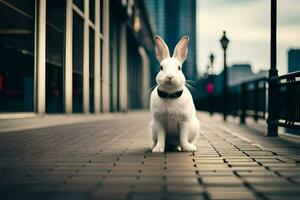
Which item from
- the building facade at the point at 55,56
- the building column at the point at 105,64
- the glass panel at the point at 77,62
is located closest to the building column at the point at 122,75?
the building facade at the point at 55,56

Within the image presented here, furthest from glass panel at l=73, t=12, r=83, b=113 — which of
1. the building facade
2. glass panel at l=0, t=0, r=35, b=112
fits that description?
glass panel at l=0, t=0, r=35, b=112

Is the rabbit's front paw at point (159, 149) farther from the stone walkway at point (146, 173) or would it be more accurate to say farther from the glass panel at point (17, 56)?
the glass panel at point (17, 56)

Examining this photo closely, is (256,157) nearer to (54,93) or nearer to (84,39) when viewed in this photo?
(54,93)

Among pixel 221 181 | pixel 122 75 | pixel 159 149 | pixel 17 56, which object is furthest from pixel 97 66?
pixel 221 181

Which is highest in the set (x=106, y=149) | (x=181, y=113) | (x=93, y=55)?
(x=93, y=55)

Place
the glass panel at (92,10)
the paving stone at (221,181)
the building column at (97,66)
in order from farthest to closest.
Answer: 1. the building column at (97,66)
2. the glass panel at (92,10)
3. the paving stone at (221,181)

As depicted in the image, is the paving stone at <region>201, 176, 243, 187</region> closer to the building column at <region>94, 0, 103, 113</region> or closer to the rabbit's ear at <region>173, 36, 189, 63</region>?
the rabbit's ear at <region>173, 36, 189, 63</region>

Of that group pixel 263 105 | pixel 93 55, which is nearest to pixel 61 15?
pixel 93 55

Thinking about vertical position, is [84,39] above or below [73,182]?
above
